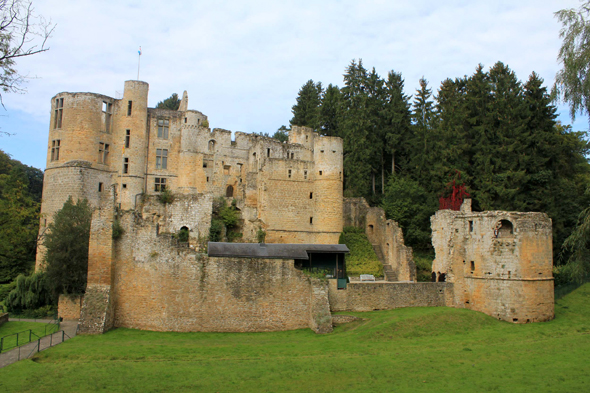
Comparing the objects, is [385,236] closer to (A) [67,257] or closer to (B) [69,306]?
(A) [67,257]

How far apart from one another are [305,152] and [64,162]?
19.0 metres

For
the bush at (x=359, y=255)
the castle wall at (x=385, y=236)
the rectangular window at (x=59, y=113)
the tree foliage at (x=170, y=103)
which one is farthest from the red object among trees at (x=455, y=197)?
the tree foliage at (x=170, y=103)

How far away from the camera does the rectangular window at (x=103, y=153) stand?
35094 millimetres

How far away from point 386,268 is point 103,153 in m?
22.8

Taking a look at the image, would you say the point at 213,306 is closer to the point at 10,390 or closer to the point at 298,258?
the point at 298,258

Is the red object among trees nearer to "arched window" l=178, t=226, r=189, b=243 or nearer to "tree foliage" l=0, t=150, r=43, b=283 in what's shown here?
"arched window" l=178, t=226, r=189, b=243

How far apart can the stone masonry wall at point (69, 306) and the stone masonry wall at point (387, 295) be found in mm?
13699

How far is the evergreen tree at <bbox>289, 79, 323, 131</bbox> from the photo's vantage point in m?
56.9

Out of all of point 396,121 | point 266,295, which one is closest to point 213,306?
point 266,295

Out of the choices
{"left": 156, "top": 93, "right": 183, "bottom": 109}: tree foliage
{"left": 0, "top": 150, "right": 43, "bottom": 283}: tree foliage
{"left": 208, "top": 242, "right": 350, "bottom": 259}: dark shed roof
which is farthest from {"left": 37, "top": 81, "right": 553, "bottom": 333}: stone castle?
{"left": 156, "top": 93, "right": 183, "bottom": 109}: tree foliage

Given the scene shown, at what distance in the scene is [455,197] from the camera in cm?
3484

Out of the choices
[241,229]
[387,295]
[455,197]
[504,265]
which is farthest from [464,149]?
[241,229]

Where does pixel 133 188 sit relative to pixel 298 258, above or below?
above

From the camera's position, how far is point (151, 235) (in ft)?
77.9
